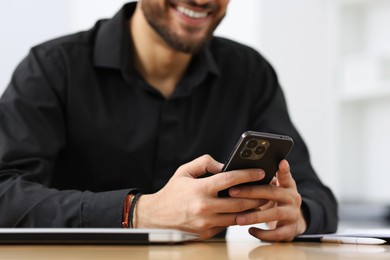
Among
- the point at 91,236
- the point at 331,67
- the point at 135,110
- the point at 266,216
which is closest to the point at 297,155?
the point at 135,110

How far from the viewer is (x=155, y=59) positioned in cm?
167

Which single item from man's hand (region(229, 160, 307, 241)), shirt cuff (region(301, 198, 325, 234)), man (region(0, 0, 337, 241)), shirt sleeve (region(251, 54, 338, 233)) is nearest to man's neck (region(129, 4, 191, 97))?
man (region(0, 0, 337, 241))

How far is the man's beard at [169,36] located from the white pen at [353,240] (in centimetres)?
73

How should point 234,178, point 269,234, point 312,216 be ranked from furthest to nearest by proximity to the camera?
point 312,216 → point 269,234 → point 234,178

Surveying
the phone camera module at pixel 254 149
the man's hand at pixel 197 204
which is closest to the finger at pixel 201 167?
the man's hand at pixel 197 204

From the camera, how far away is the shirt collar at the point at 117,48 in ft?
5.15

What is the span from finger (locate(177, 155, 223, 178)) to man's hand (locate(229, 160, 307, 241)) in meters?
0.05

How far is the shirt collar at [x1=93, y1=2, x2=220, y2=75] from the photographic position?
1570 mm

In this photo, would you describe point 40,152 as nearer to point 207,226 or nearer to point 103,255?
point 207,226

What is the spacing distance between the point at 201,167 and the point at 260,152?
0.13m

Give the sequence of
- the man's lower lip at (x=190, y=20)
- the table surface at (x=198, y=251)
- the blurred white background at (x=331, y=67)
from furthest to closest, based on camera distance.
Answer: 1. the blurred white background at (x=331, y=67)
2. the man's lower lip at (x=190, y=20)
3. the table surface at (x=198, y=251)

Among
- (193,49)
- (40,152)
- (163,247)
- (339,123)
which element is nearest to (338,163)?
(339,123)

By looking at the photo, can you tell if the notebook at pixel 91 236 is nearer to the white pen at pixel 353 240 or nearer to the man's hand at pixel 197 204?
the man's hand at pixel 197 204

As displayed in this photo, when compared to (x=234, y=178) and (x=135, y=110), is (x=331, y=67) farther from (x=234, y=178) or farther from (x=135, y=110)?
(x=234, y=178)
